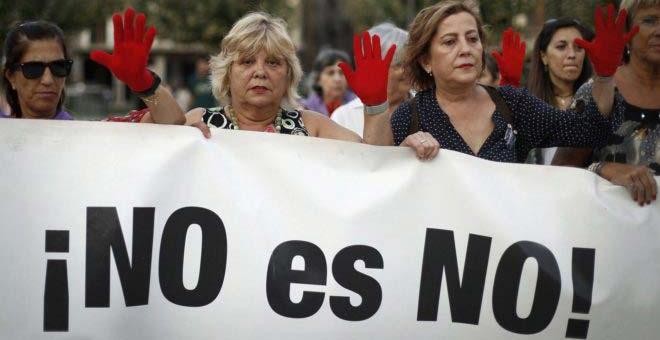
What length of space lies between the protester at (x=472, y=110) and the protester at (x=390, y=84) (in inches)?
50.4

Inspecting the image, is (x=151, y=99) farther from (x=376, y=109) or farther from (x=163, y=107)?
(x=376, y=109)

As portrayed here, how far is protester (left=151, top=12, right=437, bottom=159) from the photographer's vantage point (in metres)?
4.73

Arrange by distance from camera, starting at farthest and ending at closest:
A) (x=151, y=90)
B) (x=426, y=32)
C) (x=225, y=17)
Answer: (x=225, y=17) < (x=426, y=32) < (x=151, y=90)

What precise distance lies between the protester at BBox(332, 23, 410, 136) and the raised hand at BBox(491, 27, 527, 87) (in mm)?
528

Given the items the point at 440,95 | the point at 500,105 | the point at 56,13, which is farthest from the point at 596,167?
the point at 56,13

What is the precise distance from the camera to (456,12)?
4.75m

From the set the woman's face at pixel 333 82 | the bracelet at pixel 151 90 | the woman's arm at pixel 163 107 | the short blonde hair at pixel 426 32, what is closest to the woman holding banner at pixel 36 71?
the woman's arm at pixel 163 107

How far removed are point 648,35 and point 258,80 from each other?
1680mm

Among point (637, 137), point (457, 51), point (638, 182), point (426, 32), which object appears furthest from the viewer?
point (637, 137)

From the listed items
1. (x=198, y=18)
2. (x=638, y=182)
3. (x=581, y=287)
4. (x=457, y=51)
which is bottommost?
(x=581, y=287)

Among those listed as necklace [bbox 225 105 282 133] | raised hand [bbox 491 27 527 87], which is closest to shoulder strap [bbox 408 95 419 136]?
necklace [bbox 225 105 282 133]

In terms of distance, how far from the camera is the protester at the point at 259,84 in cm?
473

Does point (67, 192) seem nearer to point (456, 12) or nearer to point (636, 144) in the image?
point (456, 12)

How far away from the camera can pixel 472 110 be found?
4723 millimetres
